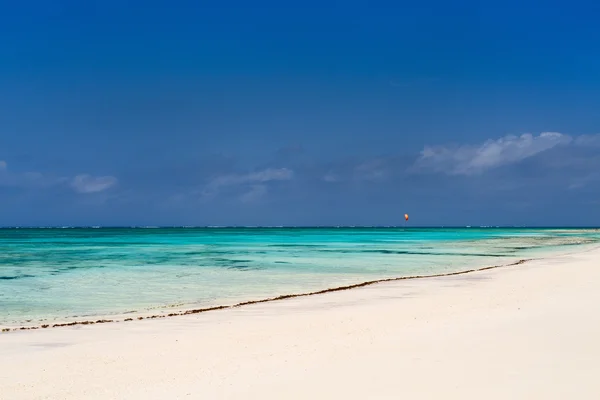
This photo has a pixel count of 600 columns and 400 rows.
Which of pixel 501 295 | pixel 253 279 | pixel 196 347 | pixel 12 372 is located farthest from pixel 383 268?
pixel 12 372

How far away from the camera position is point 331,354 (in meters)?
8.20

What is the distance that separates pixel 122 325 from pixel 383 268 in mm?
20036

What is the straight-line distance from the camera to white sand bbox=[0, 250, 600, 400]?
655 cm

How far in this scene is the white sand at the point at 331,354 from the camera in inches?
258

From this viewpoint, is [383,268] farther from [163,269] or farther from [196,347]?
[196,347]

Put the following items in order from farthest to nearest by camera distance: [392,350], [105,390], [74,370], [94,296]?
1. [94,296]
2. [392,350]
3. [74,370]
4. [105,390]

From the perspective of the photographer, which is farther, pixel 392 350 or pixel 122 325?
pixel 122 325

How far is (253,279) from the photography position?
2400cm

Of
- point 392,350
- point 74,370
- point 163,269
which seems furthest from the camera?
point 163,269

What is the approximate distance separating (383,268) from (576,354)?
2211cm

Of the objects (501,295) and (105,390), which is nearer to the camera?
(105,390)

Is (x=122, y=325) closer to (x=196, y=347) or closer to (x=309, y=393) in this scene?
(x=196, y=347)

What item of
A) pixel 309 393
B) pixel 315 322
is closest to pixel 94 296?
pixel 315 322

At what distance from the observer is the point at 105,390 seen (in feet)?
22.1
